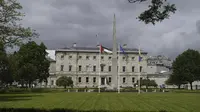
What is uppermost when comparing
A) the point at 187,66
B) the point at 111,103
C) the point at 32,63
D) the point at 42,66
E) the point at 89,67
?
the point at 89,67

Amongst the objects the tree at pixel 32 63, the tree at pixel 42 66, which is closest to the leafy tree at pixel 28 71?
the tree at pixel 32 63

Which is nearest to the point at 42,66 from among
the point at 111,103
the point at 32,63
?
the point at 32,63

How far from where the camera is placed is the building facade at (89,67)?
361 ft

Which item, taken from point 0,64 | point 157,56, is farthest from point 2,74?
point 157,56

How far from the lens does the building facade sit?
110m

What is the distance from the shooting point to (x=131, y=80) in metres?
113

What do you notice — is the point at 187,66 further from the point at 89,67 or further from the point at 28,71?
the point at 89,67

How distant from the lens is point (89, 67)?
112 m

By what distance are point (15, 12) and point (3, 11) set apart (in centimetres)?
104

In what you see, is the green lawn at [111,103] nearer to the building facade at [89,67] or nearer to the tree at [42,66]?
the tree at [42,66]

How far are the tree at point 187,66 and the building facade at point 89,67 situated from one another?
29140 millimetres

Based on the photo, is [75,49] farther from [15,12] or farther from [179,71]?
[15,12]

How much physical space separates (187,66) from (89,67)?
44.3 metres

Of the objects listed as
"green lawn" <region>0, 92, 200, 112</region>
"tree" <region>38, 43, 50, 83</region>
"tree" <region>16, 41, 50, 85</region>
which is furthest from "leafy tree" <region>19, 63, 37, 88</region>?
"green lawn" <region>0, 92, 200, 112</region>
